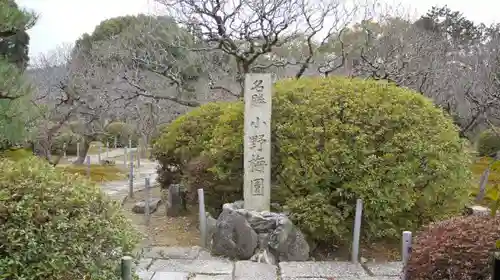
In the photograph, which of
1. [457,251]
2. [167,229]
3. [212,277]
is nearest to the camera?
[457,251]

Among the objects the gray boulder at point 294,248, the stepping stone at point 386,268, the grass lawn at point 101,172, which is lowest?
the stepping stone at point 386,268

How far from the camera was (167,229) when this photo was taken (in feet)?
21.7

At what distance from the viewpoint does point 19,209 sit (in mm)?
2459

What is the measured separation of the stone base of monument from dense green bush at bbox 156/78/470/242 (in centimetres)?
25

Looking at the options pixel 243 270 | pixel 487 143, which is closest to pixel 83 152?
pixel 243 270

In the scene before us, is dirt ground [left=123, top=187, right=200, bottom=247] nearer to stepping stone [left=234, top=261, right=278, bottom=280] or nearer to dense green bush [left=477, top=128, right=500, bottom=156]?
stepping stone [left=234, top=261, right=278, bottom=280]

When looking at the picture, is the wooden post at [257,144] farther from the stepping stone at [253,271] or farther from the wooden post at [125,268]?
the wooden post at [125,268]

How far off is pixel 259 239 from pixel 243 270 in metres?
0.51

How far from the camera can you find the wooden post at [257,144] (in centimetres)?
560

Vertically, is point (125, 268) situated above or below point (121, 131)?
below

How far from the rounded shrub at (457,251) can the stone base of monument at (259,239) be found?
1971 millimetres

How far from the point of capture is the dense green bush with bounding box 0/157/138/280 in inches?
94.8

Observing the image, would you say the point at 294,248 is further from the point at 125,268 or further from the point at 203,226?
the point at 125,268

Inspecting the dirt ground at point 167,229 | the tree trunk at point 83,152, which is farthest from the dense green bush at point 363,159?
the tree trunk at point 83,152
